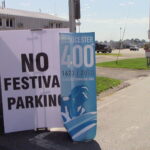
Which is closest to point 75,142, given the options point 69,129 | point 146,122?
point 69,129

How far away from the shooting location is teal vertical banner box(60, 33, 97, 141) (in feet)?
19.3

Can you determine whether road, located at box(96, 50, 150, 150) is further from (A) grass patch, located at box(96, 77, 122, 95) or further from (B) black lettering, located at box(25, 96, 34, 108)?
(B) black lettering, located at box(25, 96, 34, 108)

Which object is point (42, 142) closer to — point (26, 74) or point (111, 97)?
point (26, 74)

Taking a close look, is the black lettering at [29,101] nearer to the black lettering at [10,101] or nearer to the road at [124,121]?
the black lettering at [10,101]

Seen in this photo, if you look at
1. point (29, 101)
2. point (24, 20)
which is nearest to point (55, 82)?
point (29, 101)

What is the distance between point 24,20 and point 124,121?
4757cm

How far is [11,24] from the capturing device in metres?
51.5

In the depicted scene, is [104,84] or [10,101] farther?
[104,84]

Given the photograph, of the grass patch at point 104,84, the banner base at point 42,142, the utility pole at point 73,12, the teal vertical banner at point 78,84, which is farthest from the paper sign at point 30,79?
the grass patch at point 104,84

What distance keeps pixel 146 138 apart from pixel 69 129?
1301 mm

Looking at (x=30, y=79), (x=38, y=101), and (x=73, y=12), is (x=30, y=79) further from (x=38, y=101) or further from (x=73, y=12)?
(x=73, y=12)

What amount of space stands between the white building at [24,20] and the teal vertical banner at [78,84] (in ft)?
141

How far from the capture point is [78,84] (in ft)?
19.6

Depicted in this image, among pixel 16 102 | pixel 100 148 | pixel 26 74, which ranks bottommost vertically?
pixel 100 148
